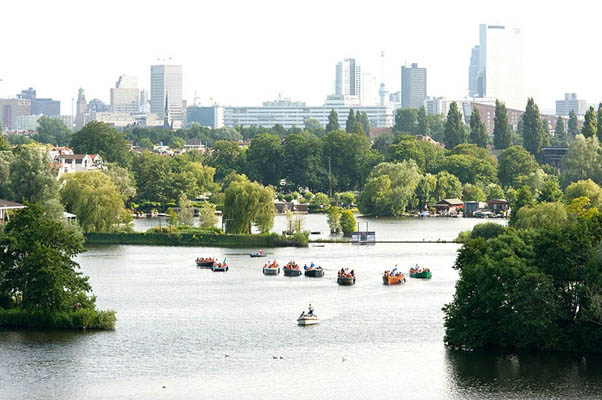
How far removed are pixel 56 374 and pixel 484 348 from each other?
12912mm

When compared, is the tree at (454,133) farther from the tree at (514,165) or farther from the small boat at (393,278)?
the small boat at (393,278)

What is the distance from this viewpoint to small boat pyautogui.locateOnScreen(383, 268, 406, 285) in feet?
174

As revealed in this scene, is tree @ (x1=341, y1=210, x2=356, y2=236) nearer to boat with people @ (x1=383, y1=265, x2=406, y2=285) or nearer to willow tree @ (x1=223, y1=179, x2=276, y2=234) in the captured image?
willow tree @ (x1=223, y1=179, x2=276, y2=234)

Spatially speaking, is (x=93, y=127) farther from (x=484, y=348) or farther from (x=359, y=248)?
(x=484, y=348)

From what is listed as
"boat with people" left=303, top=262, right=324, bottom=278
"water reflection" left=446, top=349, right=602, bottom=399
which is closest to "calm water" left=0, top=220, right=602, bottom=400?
"water reflection" left=446, top=349, right=602, bottom=399

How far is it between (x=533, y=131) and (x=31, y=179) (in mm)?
61687

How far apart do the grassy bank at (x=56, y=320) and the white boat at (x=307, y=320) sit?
256 inches

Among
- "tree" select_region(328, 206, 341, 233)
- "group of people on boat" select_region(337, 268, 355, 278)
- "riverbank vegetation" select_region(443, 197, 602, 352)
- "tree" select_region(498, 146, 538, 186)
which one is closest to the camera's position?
"riverbank vegetation" select_region(443, 197, 602, 352)

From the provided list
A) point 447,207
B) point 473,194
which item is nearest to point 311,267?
point 447,207

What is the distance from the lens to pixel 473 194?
103938mm

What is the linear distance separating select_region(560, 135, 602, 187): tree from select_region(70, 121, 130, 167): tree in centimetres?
3898

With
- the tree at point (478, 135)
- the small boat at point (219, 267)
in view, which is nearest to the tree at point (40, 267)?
the small boat at point (219, 267)

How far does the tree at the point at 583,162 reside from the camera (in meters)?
101

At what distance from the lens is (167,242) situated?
70.4 metres
